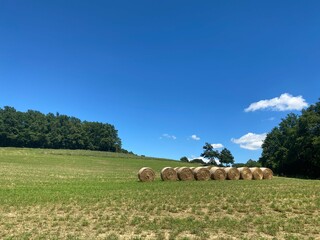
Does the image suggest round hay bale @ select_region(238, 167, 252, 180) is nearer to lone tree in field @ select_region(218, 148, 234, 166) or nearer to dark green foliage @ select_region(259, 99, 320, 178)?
dark green foliage @ select_region(259, 99, 320, 178)

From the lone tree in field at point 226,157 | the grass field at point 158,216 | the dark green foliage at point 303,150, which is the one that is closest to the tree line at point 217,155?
the lone tree in field at point 226,157

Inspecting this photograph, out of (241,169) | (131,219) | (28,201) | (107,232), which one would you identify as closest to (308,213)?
(131,219)

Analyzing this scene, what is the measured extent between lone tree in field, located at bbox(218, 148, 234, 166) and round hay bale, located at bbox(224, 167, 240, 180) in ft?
434

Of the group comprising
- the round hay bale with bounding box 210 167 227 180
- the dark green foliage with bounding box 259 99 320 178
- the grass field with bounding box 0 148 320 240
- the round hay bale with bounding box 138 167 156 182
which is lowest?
the grass field with bounding box 0 148 320 240

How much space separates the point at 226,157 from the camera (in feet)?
547

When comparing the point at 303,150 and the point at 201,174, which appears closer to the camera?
the point at 201,174

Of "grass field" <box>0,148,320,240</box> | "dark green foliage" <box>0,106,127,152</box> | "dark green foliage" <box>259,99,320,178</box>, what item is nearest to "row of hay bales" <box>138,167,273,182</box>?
"grass field" <box>0,148,320,240</box>

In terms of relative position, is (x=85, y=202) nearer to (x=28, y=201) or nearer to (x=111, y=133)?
(x=28, y=201)

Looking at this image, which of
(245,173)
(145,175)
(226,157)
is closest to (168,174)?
(145,175)

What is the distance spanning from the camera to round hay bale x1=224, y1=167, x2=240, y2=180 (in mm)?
34375

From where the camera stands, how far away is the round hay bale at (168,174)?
31172 mm

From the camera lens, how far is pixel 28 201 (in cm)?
1580

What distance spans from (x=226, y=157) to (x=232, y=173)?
444 feet

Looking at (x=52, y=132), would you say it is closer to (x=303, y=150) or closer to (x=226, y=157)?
(x=226, y=157)
